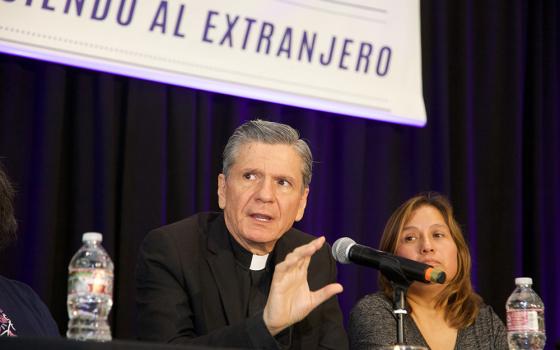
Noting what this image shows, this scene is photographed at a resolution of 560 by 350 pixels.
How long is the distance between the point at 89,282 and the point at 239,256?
1.02 metres

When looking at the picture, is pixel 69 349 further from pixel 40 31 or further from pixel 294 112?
pixel 294 112

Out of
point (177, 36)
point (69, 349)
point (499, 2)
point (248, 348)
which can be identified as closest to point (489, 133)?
point (499, 2)

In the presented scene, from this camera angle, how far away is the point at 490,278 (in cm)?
476

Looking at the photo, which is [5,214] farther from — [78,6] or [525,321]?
[525,321]

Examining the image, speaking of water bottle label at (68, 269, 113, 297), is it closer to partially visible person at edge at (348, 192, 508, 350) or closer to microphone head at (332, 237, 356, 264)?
microphone head at (332, 237, 356, 264)

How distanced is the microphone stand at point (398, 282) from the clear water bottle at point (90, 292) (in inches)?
25.9

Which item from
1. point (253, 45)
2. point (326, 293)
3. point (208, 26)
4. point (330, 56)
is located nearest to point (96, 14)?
point (208, 26)

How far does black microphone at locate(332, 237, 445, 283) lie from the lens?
2.08 m

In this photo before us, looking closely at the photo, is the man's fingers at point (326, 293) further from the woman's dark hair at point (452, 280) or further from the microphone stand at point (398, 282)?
the woman's dark hair at point (452, 280)

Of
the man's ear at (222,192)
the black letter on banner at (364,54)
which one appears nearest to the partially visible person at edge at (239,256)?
the man's ear at (222,192)

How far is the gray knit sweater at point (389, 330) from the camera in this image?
3.19 m

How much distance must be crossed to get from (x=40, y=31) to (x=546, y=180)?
2.96m

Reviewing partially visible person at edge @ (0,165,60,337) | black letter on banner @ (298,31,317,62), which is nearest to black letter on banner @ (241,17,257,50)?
black letter on banner @ (298,31,317,62)

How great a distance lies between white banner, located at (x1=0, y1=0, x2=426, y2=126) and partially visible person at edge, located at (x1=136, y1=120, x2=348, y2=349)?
3.18ft
